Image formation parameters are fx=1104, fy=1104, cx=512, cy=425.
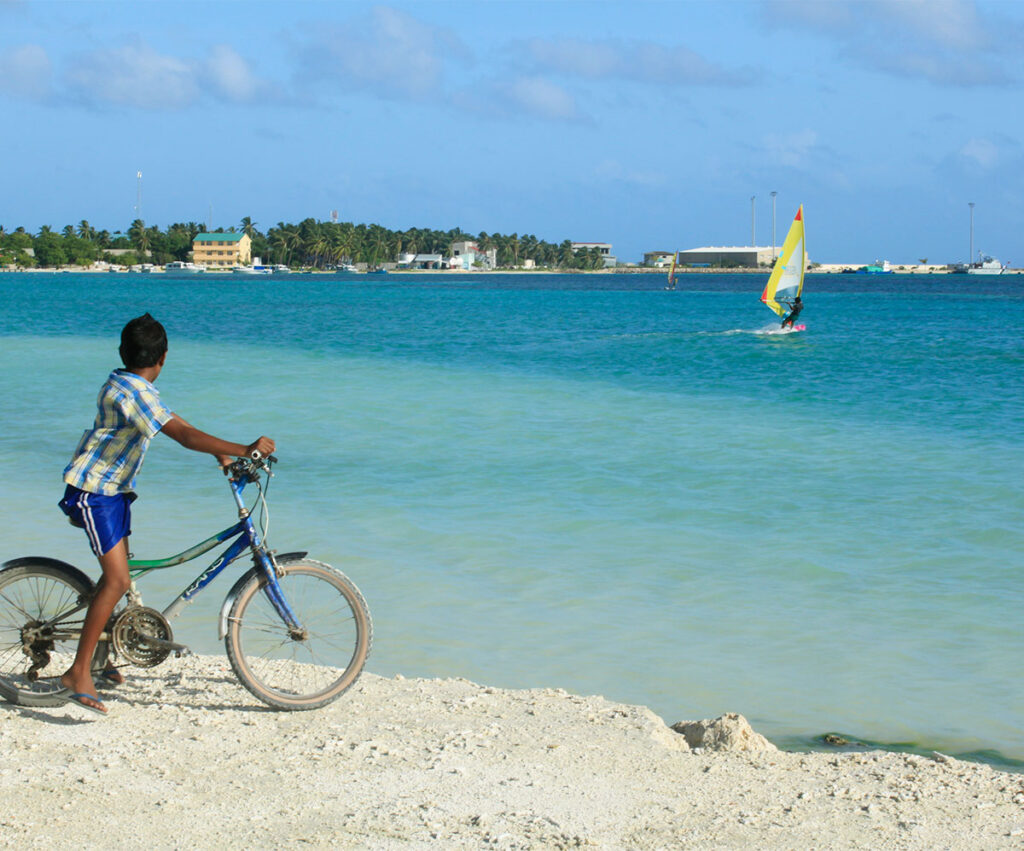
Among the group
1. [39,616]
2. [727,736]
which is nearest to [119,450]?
[39,616]

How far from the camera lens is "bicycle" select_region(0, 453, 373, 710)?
4668 millimetres

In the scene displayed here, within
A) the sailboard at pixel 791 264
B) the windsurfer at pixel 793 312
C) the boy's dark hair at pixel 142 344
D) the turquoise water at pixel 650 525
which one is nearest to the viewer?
the boy's dark hair at pixel 142 344

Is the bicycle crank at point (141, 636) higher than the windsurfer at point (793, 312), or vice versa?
the windsurfer at point (793, 312)

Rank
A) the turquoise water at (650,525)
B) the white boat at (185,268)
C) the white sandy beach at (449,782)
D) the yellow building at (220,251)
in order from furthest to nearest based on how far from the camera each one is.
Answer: the yellow building at (220,251) → the white boat at (185,268) → the turquoise water at (650,525) → the white sandy beach at (449,782)

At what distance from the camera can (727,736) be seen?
4.70m

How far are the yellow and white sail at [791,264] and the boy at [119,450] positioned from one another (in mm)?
34556

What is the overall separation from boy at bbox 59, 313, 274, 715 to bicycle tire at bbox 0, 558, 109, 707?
9.3 inches

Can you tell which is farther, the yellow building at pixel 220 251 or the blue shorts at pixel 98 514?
the yellow building at pixel 220 251

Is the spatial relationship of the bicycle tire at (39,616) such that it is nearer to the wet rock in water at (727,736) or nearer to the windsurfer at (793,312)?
the wet rock in water at (727,736)

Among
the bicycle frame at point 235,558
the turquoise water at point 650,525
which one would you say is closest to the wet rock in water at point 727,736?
the turquoise water at point 650,525

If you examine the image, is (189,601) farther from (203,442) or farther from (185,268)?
(185,268)

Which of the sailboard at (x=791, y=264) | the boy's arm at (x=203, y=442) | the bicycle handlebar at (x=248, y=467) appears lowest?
the bicycle handlebar at (x=248, y=467)

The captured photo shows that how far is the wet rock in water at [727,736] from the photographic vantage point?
466 centimetres

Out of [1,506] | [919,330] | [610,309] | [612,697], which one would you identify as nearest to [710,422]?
[1,506]
